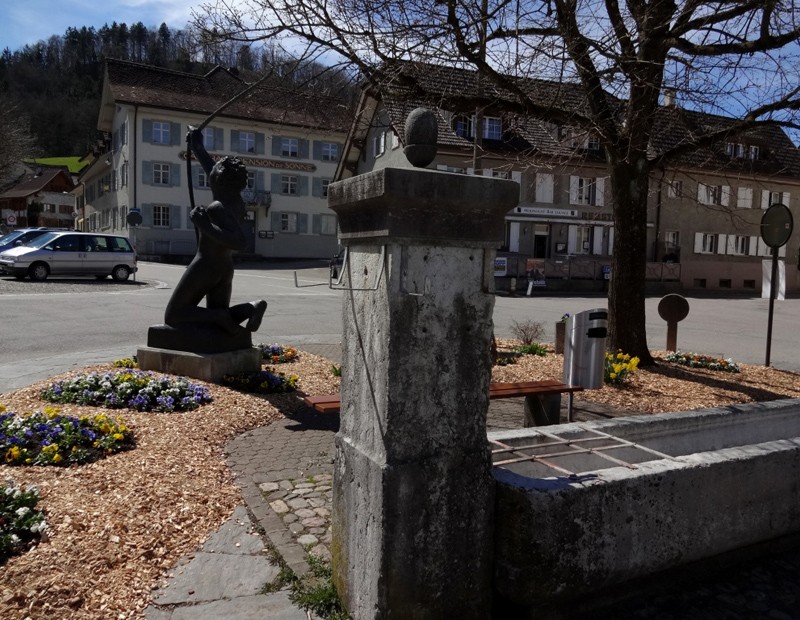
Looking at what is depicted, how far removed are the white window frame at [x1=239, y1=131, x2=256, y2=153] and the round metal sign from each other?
3989 cm

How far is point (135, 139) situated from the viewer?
141 feet

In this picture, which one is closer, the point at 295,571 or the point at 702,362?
the point at 295,571

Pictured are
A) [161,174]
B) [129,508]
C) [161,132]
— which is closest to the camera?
[129,508]

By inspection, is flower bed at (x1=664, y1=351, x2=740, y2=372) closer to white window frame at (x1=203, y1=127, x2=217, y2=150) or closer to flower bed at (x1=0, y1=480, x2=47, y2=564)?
flower bed at (x1=0, y1=480, x2=47, y2=564)

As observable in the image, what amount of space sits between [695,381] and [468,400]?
7.30m

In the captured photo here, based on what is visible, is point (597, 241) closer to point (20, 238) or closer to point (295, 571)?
point (20, 238)

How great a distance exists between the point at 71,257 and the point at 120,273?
162 centimetres

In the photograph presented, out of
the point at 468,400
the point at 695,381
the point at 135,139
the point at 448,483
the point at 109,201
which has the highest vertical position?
the point at 135,139

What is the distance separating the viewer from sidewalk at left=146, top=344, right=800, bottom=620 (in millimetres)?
3176

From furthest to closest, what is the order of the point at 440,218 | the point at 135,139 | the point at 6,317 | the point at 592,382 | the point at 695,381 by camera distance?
the point at 135,139, the point at 6,317, the point at 695,381, the point at 592,382, the point at 440,218

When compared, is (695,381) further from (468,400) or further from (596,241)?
(596,241)

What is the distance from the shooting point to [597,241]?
3822 centimetres

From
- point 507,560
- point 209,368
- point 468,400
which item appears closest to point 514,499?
point 507,560

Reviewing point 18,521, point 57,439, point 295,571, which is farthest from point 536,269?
point 18,521
